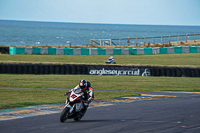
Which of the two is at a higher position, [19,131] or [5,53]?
[5,53]

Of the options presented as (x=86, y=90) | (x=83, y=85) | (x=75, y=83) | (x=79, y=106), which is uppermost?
(x=83, y=85)

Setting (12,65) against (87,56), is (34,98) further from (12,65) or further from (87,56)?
(87,56)

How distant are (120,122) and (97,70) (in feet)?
59.2

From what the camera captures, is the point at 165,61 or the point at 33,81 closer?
the point at 33,81

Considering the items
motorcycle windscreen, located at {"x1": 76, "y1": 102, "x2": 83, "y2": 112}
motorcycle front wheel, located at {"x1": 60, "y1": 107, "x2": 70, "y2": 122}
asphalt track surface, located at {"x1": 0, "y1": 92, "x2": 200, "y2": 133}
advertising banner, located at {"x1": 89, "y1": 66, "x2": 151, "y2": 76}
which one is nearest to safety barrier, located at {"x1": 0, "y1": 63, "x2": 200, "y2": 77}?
advertising banner, located at {"x1": 89, "y1": 66, "x2": 151, "y2": 76}

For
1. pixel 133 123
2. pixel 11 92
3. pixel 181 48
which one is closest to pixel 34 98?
pixel 11 92

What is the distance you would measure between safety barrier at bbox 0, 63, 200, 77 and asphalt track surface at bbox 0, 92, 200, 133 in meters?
14.7

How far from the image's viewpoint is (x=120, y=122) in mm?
9805

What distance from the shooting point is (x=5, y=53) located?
1532 inches

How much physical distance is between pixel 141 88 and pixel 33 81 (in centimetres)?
748

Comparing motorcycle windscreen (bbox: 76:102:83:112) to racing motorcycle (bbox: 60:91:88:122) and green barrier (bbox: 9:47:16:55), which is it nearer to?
racing motorcycle (bbox: 60:91:88:122)

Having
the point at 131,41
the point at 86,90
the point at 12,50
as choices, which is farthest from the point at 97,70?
the point at 131,41

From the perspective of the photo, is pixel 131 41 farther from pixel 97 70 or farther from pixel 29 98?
pixel 29 98

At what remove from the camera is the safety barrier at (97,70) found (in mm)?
27281
